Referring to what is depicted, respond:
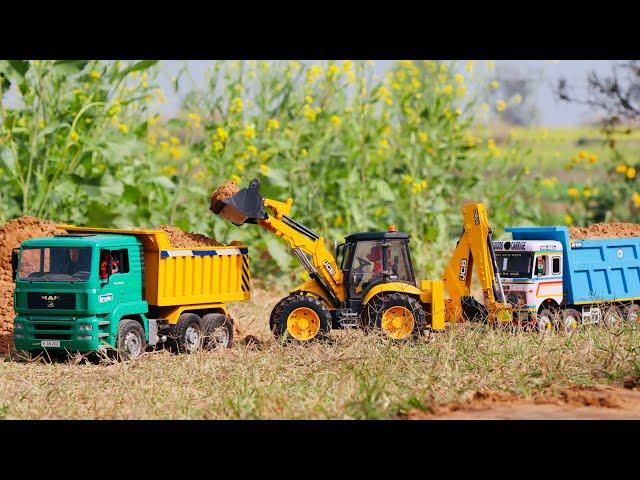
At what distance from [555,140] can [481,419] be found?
42.5 ft

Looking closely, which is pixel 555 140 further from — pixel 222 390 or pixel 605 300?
pixel 222 390

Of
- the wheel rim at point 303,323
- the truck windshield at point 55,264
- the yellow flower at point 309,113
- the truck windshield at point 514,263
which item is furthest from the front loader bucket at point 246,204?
the yellow flower at point 309,113

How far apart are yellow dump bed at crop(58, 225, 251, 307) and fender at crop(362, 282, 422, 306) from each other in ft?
5.70

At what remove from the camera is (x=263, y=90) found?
1866 centimetres

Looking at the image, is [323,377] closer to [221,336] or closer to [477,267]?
[221,336]

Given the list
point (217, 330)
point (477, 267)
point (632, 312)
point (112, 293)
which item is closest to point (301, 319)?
point (217, 330)

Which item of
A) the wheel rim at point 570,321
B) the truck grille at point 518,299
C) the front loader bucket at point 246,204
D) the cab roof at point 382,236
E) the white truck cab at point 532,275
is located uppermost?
the front loader bucket at point 246,204

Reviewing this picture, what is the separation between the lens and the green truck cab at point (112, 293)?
42.0ft

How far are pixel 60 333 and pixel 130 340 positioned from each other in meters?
0.84

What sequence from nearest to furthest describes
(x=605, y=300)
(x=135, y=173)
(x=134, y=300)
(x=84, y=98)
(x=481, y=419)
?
(x=481, y=419) → (x=134, y=300) → (x=605, y=300) → (x=84, y=98) → (x=135, y=173)

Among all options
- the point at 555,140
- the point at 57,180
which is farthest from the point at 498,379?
the point at 555,140

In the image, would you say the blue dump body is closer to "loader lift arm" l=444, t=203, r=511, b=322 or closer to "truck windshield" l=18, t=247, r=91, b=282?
"loader lift arm" l=444, t=203, r=511, b=322

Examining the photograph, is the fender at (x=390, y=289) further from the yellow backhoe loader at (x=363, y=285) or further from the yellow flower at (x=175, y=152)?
the yellow flower at (x=175, y=152)

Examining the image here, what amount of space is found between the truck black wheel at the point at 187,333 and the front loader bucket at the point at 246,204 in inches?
55.7
